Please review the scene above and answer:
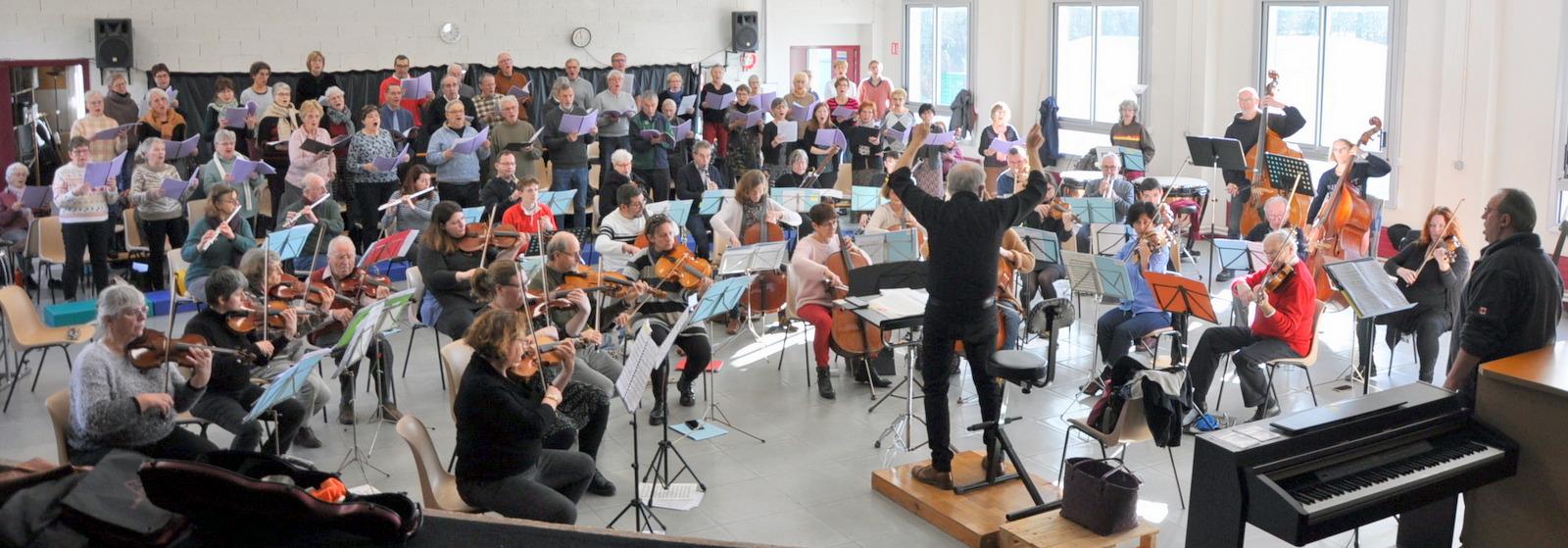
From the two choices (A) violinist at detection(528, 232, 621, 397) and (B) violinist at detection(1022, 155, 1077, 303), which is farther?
(B) violinist at detection(1022, 155, 1077, 303)

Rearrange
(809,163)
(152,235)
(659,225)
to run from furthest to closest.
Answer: (809,163), (152,235), (659,225)

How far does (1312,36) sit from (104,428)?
35.4 ft

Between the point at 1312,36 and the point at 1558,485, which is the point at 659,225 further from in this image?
the point at 1312,36

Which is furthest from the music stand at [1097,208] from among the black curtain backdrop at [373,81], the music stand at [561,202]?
the black curtain backdrop at [373,81]

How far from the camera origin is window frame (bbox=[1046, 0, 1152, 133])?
14359 millimetres

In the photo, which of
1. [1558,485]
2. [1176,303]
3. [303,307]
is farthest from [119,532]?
[1176,303]

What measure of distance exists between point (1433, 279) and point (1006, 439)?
3436mm

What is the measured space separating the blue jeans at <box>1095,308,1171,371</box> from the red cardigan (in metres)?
0.73

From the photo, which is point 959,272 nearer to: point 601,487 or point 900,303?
point 900,303

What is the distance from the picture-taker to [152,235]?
10773mm

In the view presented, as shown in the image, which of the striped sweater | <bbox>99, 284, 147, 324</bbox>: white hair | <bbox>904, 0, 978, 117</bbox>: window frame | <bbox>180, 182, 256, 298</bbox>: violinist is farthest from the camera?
<bbox>904, 0, 978, 117</bbox>: window frame

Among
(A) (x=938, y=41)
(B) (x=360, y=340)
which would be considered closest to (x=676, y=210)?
(B) (x=360, y=340)

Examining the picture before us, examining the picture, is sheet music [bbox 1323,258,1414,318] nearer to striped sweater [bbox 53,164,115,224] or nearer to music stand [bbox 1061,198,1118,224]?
music stand [bbox 1061,198,1118,224]

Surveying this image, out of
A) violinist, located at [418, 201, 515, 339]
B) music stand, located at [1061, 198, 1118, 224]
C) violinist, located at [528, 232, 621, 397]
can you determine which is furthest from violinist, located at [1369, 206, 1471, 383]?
violinist, located at [418, 201, 515, 339]
